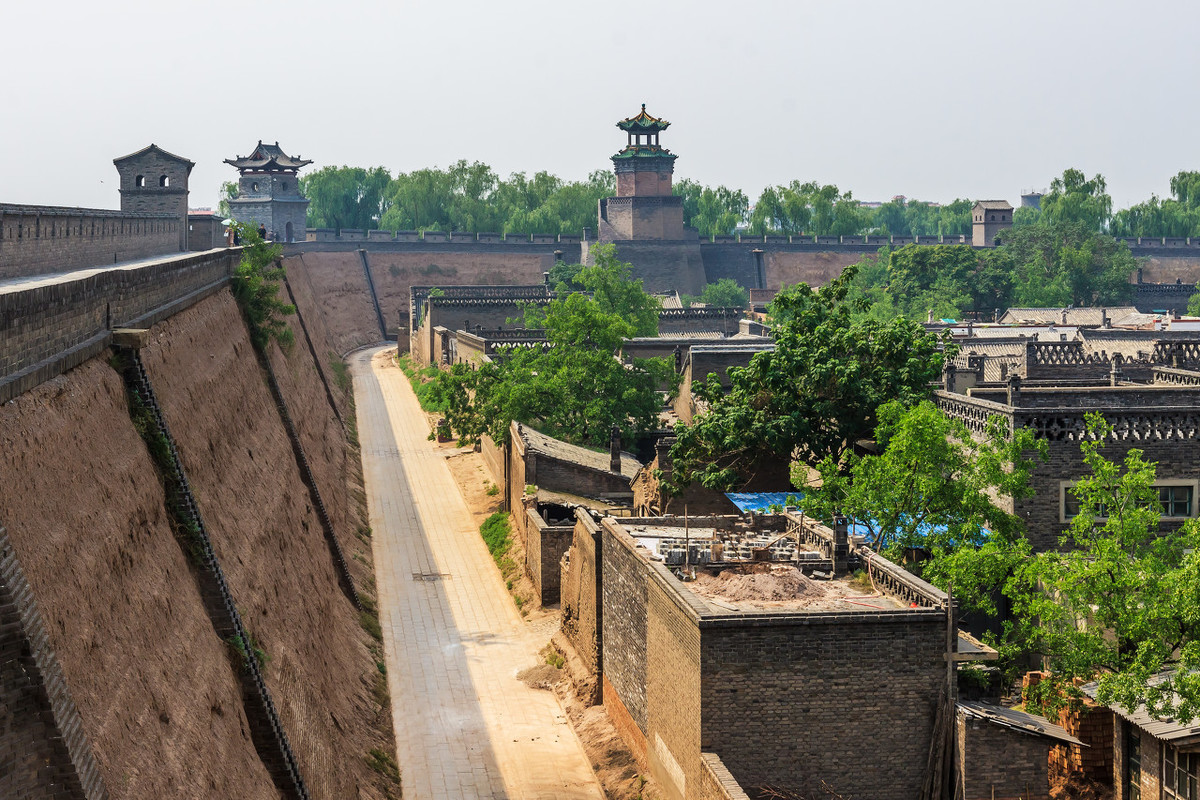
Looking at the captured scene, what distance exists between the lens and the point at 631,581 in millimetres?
17156

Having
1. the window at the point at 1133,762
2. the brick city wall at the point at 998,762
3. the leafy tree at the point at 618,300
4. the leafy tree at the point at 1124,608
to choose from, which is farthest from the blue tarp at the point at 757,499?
the leafy tree at the point at 618,300

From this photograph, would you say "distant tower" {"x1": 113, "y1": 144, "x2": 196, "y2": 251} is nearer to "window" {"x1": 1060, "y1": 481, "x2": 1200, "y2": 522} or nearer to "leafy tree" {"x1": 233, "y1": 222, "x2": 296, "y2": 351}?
"leafy tree" {"x1": 233, "y1": 222, "x2": 296, "y2": 351}

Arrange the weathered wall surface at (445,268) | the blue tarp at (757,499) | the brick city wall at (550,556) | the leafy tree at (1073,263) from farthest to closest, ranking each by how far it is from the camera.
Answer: the weathered wall surface at (445,268)
the leafy tree at (1073,263)
the brick city wall at (550,556)
the blue tarp at (757,499)

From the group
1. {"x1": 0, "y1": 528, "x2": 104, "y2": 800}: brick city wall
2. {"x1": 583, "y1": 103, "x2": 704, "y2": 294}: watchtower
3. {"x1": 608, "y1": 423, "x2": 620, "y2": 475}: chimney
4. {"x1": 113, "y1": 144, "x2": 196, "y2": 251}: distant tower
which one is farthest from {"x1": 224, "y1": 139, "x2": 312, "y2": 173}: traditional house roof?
{"x1": 0, "y1": 528, "x2": 104, "y2": 800}: brick city wall

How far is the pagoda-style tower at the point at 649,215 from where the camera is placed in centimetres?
8481

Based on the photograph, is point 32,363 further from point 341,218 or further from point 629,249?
point 341,218

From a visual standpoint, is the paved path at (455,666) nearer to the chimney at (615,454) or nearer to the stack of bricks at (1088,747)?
the chimney at (615,454)

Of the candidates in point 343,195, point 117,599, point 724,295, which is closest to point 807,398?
point 117,599

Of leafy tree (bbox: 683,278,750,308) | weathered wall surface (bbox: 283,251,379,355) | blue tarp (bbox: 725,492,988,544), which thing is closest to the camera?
blue tarp (bbox: 725,492,988,544)

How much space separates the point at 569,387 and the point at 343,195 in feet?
240

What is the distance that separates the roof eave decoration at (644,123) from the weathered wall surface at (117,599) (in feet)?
239

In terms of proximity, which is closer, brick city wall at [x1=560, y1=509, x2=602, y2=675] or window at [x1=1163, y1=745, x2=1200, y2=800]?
window at [x1=1163, y1=745, x2=1200, y2=800]

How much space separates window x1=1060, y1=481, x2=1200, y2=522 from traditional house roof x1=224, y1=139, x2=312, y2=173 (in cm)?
7357

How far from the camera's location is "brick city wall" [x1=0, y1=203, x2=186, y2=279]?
75.5 feet
